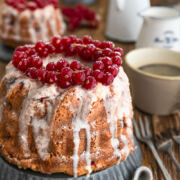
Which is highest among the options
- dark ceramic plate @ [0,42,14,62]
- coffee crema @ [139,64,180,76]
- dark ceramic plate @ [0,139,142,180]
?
coffee crema @ [139,64,180,76]

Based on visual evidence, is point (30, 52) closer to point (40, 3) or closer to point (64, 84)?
point (64, 84)

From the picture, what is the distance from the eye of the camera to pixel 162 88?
138 centimetres

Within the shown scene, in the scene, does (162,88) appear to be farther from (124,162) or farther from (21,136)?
(21,136)

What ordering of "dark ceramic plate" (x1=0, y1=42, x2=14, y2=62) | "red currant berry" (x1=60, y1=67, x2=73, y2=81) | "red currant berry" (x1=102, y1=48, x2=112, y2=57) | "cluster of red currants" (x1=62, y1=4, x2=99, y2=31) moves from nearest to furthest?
1. "red currant berry" (x1=60, y1=67, x2=73, y2=81)
2. "red currant berry" (x1=102, y1=48, x2=112, y2=57)
3. "dark ceramic plate" (x1=0, y1=42, x2=14, y2=62)
4. "cluster of red currants" (x1=62, y1=4, x2=99, y2=31)

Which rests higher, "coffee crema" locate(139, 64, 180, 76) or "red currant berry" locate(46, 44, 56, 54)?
"red currant berry" locate(46, 44, 56, 54)

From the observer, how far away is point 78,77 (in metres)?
0.89

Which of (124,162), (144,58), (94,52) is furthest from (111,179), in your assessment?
(144,58)

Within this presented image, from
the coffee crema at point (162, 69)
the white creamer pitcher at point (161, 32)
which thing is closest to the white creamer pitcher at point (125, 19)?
the white creamer pitcher at point (161, 32)

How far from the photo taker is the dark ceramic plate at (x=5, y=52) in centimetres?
180

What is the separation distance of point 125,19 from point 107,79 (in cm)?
124

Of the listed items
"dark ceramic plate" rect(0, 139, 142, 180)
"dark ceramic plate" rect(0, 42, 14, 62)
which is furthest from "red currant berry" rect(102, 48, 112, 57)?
"dark ceramic plate" rect(0, 42, 14, 62)

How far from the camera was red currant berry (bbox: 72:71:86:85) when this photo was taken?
89 cm

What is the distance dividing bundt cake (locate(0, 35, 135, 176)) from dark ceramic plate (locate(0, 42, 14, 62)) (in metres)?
0.81

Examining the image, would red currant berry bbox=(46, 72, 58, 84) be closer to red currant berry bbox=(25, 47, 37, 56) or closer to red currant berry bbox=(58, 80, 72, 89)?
red currant berry bbox=(58, 80, 72, 89)
